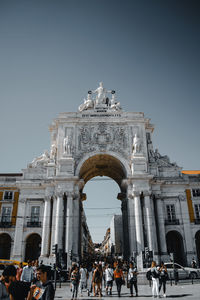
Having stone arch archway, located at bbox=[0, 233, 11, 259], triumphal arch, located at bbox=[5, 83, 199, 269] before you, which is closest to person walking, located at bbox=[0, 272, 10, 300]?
triumphal arch, located at bbox=[5, 83, 199, 269]

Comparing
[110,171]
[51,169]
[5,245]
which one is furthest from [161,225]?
[5,245]

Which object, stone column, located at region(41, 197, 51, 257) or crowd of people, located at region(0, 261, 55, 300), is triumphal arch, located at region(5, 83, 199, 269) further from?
crowd of people, located at region(0, 261, 55, 300)

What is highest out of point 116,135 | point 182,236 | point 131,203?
point 116,135

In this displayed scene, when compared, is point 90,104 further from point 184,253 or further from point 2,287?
point 2,287

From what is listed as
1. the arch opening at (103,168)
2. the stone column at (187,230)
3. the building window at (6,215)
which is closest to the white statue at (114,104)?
the arch opening at (103,168)

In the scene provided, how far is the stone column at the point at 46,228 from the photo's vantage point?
26673mm

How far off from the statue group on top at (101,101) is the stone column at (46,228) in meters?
14.9

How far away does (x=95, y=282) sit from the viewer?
1242cm

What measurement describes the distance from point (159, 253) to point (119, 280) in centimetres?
1682

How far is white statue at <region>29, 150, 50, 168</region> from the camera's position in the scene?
32.1 metres

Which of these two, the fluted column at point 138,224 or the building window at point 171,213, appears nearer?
the fluted column at point 138,224

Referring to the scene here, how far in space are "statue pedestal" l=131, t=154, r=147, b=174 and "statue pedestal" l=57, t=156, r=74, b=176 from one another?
7714 millimetres

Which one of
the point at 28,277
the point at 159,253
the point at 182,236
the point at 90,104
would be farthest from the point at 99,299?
the point at 90,104

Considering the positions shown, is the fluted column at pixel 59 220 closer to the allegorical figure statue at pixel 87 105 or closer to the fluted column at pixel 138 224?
the fluted column at pixel 138 224
